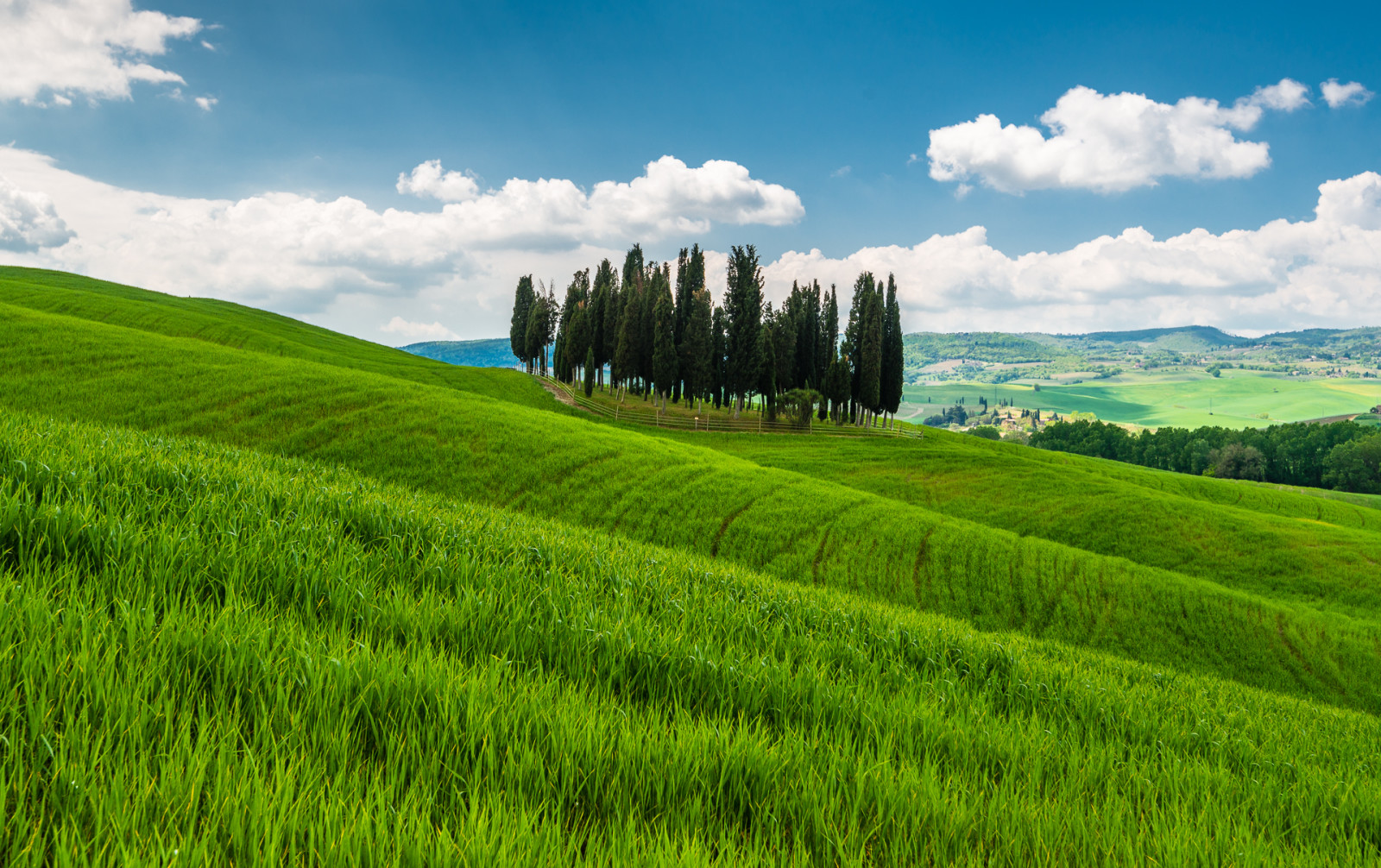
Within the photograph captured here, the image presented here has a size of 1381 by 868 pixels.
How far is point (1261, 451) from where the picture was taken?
5032 inches

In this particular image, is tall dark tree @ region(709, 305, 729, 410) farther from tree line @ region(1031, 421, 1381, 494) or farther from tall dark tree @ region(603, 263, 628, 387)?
tree line @ region(1031, 421, 1381, 494)

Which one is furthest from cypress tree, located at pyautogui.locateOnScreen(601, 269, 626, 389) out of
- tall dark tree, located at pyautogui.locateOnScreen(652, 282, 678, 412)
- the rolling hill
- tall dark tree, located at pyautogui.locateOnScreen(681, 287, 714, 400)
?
the rolling hill

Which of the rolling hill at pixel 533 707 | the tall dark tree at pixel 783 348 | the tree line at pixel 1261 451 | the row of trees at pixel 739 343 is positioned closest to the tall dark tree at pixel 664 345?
the row of trees at pixel 739 343

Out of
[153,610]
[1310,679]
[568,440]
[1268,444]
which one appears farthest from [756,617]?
[1268,444]

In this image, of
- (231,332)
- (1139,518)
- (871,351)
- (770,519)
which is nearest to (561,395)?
(231,332)

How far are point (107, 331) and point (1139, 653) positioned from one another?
5469 cm

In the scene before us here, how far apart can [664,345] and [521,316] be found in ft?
150

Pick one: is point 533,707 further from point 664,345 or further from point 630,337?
point 630,337

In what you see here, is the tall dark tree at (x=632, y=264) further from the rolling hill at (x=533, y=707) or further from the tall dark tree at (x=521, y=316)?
the rolling hill at (x=533, y=707)

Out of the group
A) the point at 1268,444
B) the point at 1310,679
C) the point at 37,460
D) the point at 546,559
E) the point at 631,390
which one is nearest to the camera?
the point at 37,460

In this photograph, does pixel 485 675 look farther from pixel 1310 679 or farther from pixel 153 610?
pixel 1310 679

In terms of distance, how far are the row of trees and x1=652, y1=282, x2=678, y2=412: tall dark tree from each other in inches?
4.6

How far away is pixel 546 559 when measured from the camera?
20.0ft

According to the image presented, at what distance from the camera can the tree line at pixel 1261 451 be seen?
4498 inches
